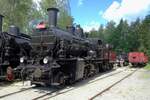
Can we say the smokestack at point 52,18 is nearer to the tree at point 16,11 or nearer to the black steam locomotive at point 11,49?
the black steam locomotive at point 11,49

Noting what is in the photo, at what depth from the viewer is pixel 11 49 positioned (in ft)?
56.8

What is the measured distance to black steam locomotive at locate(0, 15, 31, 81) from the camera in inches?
653

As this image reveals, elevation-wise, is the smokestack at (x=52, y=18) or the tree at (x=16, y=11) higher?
the tree at (x=16, y=11)

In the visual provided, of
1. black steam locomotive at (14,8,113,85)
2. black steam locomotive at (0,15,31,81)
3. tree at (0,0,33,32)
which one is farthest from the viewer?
tree at (0,0,33,32)

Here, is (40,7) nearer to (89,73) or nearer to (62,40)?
(89,73)

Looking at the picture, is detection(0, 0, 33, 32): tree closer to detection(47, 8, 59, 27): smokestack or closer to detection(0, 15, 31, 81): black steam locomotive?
detection(0, 15, 31, 81): black steam locomotive

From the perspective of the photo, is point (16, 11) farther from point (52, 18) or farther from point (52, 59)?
point (52, 59)

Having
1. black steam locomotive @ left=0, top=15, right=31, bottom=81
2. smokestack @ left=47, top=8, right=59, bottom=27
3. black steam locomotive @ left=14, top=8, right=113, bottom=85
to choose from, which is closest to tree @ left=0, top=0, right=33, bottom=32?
black steam locomotive @ left=0, top=15, right=31, bottom=81

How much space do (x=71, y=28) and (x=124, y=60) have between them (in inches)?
1127

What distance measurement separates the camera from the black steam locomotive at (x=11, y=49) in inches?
653

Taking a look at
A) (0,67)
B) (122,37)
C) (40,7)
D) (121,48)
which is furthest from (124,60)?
(122,37)

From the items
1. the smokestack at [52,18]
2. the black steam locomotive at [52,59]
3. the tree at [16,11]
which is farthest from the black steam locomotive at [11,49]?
the tree at [16,11]

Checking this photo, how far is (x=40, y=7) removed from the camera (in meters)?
42.8

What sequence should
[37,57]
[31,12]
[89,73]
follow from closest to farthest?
[37,57]
[89,73]
[31,12]
